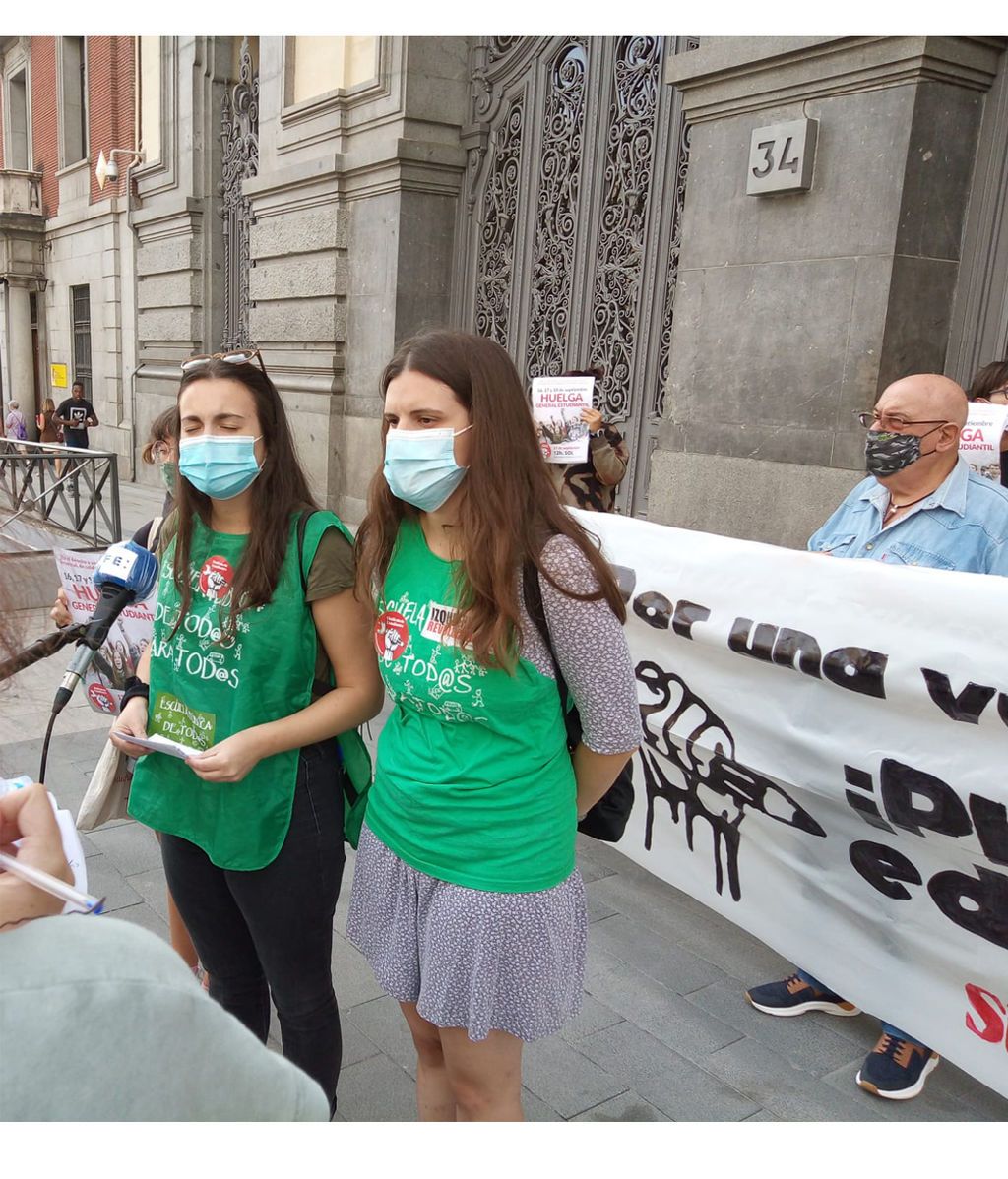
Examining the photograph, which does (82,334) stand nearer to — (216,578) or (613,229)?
(613,229)

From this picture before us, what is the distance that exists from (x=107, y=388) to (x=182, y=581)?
57.5ft

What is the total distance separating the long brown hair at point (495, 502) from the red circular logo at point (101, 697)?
84.0 inches

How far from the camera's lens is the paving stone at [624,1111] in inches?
97.2

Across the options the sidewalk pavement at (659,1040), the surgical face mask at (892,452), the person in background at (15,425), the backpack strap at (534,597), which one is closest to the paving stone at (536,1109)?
the sidewalk pavement at (659,1040)

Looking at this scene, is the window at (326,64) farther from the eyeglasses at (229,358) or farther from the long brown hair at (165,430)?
the eyeglasses at (229,358)

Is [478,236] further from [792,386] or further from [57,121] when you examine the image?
[57,121]

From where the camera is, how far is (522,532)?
181 cm

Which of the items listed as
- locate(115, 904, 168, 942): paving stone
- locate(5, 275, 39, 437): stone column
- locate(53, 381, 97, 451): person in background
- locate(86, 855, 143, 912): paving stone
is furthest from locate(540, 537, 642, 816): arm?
locate(5, 275, 39, 437): stone column

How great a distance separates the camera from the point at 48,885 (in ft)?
2.94

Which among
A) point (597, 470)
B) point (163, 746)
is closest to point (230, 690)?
point (163, 746)

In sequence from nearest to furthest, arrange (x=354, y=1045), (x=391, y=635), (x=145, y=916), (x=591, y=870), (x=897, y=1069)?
(x=391, y=635)
(x=897, y=1069)
(x=354, y=1045)
(x=145, y=916)
(x=591, y=870)

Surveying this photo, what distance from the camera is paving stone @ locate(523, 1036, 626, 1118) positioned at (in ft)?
8.32

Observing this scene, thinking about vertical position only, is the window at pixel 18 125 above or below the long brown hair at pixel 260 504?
above

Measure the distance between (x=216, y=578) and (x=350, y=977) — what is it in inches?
64.9
